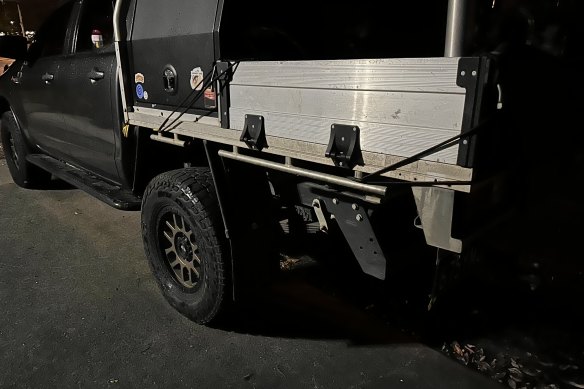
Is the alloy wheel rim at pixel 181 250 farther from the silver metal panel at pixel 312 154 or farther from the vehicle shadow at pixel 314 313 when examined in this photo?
the silver metal panel at pixel 312 154

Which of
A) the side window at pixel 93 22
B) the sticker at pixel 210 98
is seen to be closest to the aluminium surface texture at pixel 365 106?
the sticker at pixel 210 98

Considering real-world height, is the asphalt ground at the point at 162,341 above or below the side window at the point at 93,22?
below

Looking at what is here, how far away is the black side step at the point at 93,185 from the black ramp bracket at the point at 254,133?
1565mm

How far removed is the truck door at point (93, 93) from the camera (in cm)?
Result: 334

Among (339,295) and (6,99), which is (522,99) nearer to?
(339,295)

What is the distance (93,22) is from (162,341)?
298cm

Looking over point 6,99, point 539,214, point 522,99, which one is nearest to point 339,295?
point 539,214

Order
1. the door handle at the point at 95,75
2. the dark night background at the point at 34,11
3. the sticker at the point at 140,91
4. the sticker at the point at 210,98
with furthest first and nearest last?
the dark night background at the point at 34,11 → the door handle at the point at 95,75 → the sticker at the point at 140,91 → the sticker at the point at 210,98

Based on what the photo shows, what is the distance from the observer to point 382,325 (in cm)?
288

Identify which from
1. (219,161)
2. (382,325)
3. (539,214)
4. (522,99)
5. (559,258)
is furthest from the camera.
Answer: (559,258)

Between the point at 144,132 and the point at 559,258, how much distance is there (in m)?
3.09

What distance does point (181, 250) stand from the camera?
2857 mm

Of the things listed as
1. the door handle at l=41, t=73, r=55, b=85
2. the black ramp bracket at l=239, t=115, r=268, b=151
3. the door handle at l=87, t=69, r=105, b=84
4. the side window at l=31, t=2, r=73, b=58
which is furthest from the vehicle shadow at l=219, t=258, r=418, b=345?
the side window at l=31, t=2, r=73, b=58

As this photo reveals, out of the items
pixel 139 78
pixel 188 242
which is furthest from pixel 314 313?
pixel 139 78
